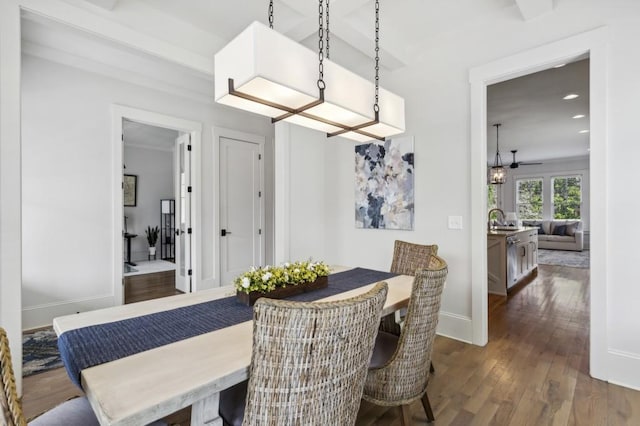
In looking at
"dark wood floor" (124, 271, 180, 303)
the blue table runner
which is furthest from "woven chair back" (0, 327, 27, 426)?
"dark wood floor" (124, 271, 180, 303)

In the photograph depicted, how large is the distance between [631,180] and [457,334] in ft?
5.95

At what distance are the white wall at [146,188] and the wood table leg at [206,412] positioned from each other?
7.48 metres

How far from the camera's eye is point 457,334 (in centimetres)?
301

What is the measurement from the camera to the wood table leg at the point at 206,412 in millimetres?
1008

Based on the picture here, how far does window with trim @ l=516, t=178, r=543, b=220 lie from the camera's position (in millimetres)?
10070

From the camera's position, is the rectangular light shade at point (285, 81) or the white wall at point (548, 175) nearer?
the rectangular light shade at point (285, 81)

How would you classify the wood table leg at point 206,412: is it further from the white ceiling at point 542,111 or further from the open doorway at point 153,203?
the white ceiling at point 542,111

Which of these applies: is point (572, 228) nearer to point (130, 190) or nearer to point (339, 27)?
point (339, 27)

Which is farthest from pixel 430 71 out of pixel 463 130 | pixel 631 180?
pixel 631 180

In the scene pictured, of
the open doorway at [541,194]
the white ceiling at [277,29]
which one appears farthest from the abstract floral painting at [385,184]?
the open doorway at [541,194]

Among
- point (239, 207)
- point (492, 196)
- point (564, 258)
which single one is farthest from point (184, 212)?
point (492, 196)

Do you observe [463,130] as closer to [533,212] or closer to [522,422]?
[522,422]

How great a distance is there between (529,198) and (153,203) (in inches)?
439

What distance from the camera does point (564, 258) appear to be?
734cm
